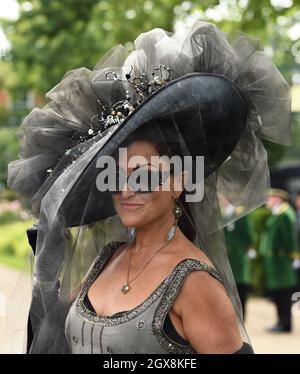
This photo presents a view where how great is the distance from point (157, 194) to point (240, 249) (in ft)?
22.8

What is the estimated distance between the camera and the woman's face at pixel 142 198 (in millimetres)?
2494

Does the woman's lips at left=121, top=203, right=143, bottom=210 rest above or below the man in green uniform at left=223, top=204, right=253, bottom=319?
above

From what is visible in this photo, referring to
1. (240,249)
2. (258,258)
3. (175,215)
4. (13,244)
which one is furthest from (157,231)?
(13,244)

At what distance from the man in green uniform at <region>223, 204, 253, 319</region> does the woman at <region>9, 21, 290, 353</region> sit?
639 centimetres

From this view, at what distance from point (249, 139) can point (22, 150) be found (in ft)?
3.02

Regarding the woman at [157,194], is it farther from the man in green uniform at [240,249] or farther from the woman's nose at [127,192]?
the man in green uniform at [240,249]

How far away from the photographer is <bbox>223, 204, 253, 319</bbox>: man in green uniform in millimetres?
9195

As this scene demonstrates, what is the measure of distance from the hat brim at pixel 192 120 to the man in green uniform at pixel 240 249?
6613 millimetres

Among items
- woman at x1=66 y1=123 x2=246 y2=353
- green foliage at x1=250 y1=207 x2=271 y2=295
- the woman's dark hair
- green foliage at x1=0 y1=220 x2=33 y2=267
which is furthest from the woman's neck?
green foliage at x1=0 y1=220 x2=33 y2=267

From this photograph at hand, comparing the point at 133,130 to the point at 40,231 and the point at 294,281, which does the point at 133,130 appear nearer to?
the point at 40,231

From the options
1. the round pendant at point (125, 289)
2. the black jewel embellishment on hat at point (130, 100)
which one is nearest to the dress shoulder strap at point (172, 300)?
the round pendant at point (125, 289)

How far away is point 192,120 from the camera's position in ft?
8.20

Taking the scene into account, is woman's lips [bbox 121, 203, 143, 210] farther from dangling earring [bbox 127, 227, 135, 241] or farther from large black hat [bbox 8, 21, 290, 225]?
dangling earring [bbox 127, 227, 135, 241]

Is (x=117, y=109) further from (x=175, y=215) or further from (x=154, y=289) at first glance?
(x=154, y=289)
